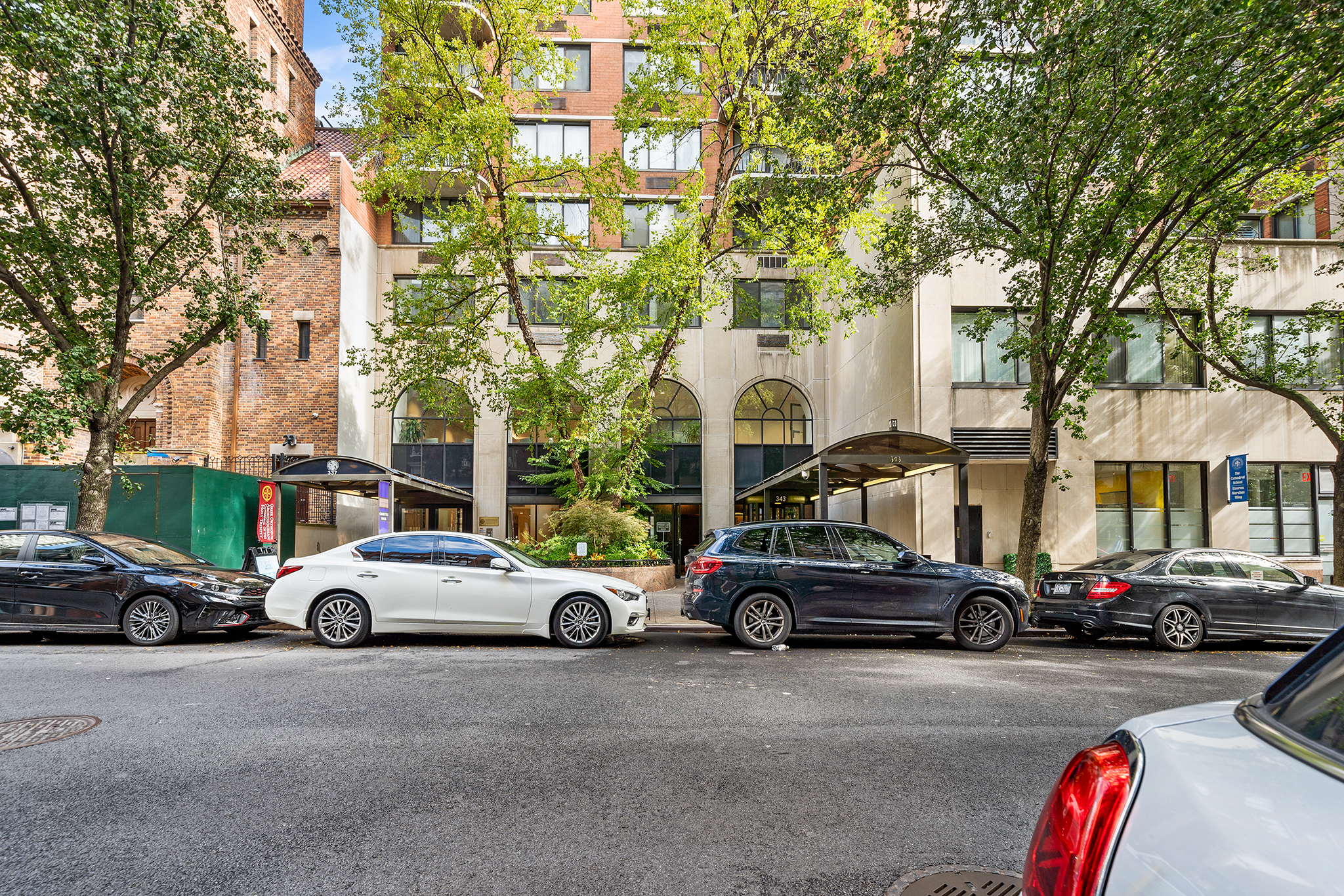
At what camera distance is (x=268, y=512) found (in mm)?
16547

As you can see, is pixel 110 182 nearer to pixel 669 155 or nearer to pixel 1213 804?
pixel 1213 804

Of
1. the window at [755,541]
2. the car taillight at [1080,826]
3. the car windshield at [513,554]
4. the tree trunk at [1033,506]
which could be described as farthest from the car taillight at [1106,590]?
the car taillight at [1080,826]

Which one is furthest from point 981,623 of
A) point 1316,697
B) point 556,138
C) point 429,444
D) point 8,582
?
point 556,138

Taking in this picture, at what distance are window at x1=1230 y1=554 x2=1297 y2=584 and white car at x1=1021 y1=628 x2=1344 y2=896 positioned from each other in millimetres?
11858

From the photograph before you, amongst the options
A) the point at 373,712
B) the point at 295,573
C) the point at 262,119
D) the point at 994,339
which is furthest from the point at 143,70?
the point at 994,339

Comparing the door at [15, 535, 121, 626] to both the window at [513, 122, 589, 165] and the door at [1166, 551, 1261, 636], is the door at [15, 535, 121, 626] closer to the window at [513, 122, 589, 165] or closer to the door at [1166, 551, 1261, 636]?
the door at [1166, 551, 1261, 636]

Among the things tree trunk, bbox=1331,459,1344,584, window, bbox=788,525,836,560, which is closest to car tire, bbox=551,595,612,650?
window, bbox=788,525,836,560

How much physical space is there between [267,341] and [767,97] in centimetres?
1666

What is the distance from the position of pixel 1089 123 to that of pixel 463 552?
11.4 metres

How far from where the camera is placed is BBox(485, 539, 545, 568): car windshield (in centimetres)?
1041

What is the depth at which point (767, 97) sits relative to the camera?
17.1m

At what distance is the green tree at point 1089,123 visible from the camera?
397 inches

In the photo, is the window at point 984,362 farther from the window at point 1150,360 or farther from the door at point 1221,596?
the door at point 1221,596

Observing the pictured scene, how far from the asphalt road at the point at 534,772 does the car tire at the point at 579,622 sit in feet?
4.90
